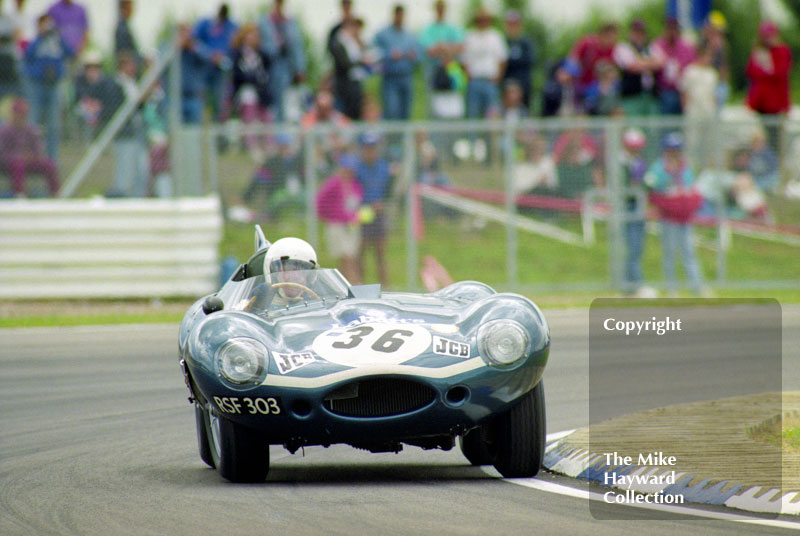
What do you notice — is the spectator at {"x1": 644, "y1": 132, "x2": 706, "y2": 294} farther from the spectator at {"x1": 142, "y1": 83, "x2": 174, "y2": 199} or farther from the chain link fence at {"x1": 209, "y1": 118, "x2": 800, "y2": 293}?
the spectator at {"x1": 142, "y1": 83, "x2": 174, "y2": 199}

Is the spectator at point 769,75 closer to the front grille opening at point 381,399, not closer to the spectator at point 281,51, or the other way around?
the spectator at point 281,51

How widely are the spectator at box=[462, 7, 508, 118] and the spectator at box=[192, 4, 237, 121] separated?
122 inches

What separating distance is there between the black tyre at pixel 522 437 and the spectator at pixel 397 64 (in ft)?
41.8

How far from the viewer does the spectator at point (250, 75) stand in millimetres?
18438

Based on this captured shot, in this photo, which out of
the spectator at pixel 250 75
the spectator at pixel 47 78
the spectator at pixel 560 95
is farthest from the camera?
the spectator at pixel 560 95

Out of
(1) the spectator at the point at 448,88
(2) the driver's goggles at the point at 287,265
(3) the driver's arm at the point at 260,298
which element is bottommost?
(3) the driver's arm at the point at 260,298

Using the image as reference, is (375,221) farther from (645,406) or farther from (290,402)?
(290,402)

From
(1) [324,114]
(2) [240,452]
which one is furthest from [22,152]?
(2) [240,452]

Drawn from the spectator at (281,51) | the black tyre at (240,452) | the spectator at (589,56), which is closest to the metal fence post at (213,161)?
the spectator at (281,51)

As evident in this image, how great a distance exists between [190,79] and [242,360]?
1230 cm

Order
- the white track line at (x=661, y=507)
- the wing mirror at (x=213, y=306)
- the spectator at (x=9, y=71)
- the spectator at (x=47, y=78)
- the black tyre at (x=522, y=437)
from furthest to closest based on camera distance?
the spectator at (x=9, y=71), the spectator at (x=47, y=78), the wing mirror at (x=213, y=306), the black tyre at (x=522, y=437), the white track line at (x=661, y=507)

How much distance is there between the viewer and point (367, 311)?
21.9 ft

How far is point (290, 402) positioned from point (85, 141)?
11098 mm

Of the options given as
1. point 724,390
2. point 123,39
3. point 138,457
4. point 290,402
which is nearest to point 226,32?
point 123,39
